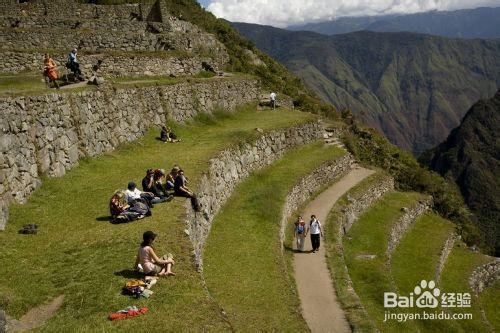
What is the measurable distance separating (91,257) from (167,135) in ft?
51.8

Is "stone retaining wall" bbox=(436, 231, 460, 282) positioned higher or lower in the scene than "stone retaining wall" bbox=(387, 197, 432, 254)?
lower

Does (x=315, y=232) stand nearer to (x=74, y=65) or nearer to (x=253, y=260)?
(x=253, y=260)

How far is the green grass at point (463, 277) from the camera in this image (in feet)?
80.4

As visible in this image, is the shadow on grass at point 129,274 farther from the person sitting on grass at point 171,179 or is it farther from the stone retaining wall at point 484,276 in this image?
the stone retaining wall at point 484,276

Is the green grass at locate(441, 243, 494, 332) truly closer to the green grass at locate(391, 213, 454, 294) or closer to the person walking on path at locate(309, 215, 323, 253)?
the green grass at locate(391, 213, 454, 294)

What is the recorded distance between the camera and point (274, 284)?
16.9m

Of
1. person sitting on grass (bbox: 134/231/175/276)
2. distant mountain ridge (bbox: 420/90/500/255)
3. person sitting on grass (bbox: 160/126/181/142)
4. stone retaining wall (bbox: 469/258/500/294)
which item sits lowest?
distant mountain ridge (bbox: 420/90/500/255)

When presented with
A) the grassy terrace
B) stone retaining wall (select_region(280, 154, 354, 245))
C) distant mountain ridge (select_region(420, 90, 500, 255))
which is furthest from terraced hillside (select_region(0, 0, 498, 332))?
distant mountain ridge (select_region(420, 90, 500, 255))

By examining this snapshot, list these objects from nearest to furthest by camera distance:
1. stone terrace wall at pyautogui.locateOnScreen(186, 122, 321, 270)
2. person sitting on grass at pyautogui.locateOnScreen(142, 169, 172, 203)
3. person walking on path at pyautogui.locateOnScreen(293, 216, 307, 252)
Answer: person sitting on grass at pyautogui.locateOnScreen(142, 169, 172, 203)
stone terrace wall at pyautogui.locateOnScreen(186, 122, 321, 270)
person walking on path at pyautogui.locateOnScreen(293, 216, 307, 252)

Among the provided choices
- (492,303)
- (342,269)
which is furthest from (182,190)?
(492,303)

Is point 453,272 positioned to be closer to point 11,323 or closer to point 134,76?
point 134,76

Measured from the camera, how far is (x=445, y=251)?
3353 cm

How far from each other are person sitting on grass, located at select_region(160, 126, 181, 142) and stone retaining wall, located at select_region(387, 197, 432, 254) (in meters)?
14.8

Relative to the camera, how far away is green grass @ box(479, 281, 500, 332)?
2787 centimetres
